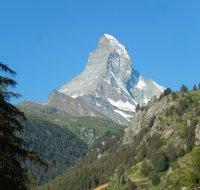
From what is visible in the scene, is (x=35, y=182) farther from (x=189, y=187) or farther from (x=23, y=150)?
(x=189, y=187)

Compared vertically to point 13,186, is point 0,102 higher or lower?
higher

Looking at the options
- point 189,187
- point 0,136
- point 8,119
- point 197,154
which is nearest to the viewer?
point 0,136

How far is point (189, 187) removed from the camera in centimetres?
8131

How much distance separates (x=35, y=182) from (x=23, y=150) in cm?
172

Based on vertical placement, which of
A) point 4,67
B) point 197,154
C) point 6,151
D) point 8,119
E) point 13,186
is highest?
point 197,154

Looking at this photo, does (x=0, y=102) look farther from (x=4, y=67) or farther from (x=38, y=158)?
(x=38, y=158)

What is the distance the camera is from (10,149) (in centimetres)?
2372

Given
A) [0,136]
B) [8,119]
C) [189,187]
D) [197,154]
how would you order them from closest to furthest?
[0,136], [8,119], [189,187], [197,154]

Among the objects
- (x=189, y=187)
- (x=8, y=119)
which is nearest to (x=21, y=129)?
(x=8, y=119)

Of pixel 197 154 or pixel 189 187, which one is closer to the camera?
pixel 189 187

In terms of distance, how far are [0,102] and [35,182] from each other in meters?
4.17

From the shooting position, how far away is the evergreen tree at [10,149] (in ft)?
76.0

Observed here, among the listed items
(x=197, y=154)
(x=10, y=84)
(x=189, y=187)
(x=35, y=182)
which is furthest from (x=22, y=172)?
(x=197, y=154)

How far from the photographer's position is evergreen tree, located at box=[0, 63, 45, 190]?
23.2 meters
